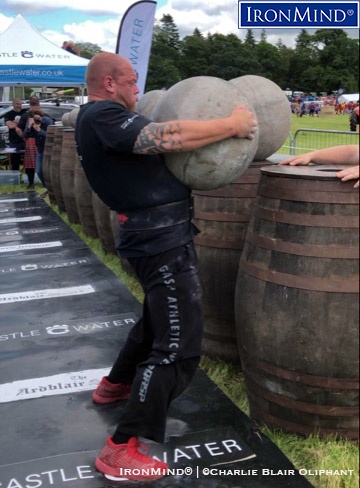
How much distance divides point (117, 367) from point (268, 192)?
1.26 meters

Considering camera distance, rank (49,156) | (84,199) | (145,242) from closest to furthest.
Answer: (145,242), (84,199), (49,156)

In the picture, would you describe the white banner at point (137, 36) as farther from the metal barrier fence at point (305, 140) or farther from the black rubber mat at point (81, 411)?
the black rubber mat at point (81, 411)

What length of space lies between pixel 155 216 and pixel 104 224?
14.0 ft

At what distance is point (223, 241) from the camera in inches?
138

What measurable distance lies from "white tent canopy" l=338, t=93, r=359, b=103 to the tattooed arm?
971 millimetres

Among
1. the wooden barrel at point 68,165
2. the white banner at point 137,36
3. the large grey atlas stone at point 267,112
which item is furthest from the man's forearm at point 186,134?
the white banner at point 137,36

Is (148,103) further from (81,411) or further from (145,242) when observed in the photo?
(81,411)

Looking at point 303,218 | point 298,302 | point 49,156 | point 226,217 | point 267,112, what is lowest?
point 298,302

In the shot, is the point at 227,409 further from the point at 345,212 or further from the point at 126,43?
the point at 126,43

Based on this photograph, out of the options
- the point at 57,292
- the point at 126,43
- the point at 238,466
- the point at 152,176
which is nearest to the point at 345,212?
the point at 152,176

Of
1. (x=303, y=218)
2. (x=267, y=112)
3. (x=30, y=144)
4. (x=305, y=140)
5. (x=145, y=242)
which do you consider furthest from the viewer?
(x=30, y=144)

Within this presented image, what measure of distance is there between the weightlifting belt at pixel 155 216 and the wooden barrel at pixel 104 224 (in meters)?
4.03

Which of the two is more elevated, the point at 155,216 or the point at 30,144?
the point at 30,144

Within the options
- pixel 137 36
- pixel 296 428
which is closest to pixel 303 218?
pixel 296 428
